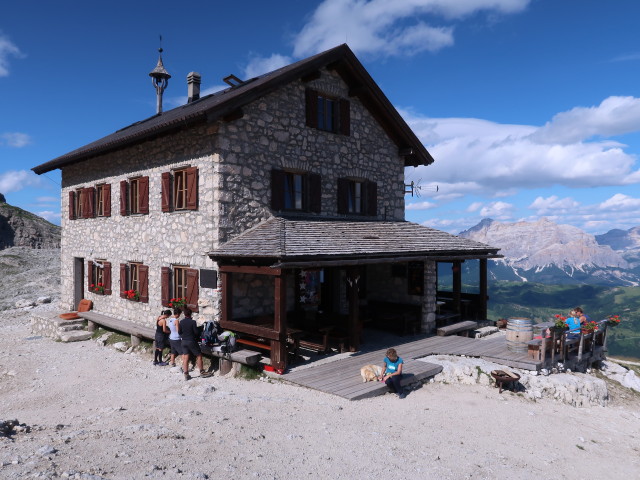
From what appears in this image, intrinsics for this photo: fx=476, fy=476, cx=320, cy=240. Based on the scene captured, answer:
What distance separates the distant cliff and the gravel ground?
138 ft

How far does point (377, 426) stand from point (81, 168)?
1591 centimetres

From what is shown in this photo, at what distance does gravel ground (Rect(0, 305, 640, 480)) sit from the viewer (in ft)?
20.3

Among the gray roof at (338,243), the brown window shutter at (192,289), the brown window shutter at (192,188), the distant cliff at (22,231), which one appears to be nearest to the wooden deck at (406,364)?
the gray roof at (338,243)

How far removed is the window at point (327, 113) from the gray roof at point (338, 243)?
314 cm

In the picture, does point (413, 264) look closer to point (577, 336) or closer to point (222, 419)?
point (577, 336)

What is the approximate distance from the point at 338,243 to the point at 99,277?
33.9ft

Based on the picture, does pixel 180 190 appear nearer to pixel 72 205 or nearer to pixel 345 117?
pixel 345 117

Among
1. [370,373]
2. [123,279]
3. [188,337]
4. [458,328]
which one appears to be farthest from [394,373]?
[123,279]

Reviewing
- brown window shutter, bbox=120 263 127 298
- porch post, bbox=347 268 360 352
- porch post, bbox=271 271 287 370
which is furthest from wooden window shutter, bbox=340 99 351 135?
brown window shutter, bbox=120 263 127 298

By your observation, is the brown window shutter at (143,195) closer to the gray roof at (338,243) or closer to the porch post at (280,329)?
the gray roof at (338,243)

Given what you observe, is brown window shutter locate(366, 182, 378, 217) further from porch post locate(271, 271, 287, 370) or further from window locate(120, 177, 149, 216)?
window locate(120, 177, 149, 216)

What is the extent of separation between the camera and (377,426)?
8164mm

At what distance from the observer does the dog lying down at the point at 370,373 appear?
10.3 m

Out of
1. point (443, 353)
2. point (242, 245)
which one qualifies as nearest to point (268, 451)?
point (242, 245)
